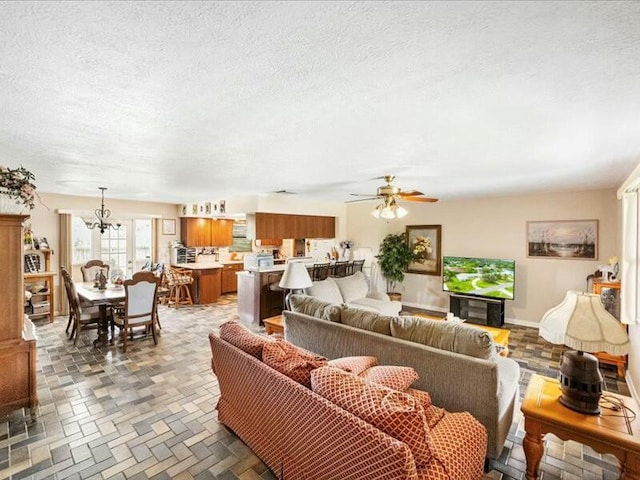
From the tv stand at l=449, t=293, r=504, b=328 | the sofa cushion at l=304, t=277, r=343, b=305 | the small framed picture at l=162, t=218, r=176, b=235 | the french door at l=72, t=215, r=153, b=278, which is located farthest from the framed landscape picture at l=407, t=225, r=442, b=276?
the french door at l=72, t=215, r=153, b=278

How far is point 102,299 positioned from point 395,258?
16.6 feet

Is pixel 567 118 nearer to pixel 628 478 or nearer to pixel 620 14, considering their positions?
pixel 620 14

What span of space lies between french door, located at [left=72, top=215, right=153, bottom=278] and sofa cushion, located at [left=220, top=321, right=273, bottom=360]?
196 inches

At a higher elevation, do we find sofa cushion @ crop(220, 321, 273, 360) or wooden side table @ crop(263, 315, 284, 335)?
sofa cushion @ crop(220, 321, 273, 360)

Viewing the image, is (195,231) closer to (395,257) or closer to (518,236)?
(395,257)

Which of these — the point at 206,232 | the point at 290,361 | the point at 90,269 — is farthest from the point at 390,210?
the point at 206,232

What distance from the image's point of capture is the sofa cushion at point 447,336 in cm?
211

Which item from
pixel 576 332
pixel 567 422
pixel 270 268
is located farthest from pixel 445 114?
pixel 270 268

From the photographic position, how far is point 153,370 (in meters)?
3.67

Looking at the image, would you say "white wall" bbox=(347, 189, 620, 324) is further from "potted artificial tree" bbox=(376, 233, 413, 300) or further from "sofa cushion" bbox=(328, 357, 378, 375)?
"sofa cushion" bbox=(328, 357, 378, 375)

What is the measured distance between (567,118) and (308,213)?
5.32m

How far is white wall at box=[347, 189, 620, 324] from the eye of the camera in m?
4.99

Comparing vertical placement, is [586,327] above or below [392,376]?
above

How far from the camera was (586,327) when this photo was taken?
1.82 metres
